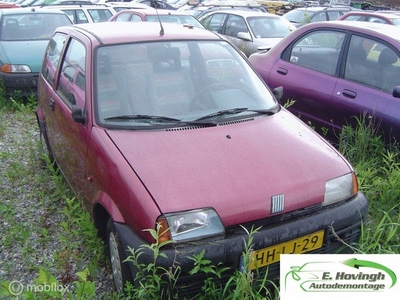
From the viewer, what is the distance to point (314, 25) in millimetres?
5090

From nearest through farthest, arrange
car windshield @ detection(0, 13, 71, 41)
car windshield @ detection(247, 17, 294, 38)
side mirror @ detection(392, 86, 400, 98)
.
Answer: side mirror @ detection(392, 86, 400, 98) < car windshield @ detection(0, 13, 71, 41) < car windshield @ detection(247, 17, 294, 38)

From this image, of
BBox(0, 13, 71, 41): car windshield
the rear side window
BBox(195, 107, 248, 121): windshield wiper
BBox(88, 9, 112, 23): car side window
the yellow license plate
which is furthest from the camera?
BBox(88, 9, 112, 23): car side window

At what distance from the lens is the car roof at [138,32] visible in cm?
341

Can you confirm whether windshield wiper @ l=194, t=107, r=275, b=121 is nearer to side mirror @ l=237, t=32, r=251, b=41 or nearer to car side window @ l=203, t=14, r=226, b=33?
side mirror @ l=237, t=32, r=251, b=41

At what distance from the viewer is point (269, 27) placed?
9.20 metres

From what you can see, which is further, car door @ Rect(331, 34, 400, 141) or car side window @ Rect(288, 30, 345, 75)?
car side window @ Rect(288, 30, 345, 75)

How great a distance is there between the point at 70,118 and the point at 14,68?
4.01 metres

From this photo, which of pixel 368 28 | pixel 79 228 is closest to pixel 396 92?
pixel 368 28

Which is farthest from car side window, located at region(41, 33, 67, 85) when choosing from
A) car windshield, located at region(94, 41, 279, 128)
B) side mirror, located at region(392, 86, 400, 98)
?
side mirror, located at region(392, 86, 400, 98)

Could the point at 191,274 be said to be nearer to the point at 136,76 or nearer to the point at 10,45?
the point at 136,76

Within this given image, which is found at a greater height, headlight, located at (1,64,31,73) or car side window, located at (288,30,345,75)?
car side window, located at (288,30,345,75)

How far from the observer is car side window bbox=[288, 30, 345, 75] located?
4.74 m

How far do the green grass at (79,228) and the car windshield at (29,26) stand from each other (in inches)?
122

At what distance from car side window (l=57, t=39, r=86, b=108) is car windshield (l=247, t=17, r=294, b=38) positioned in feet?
18.9
